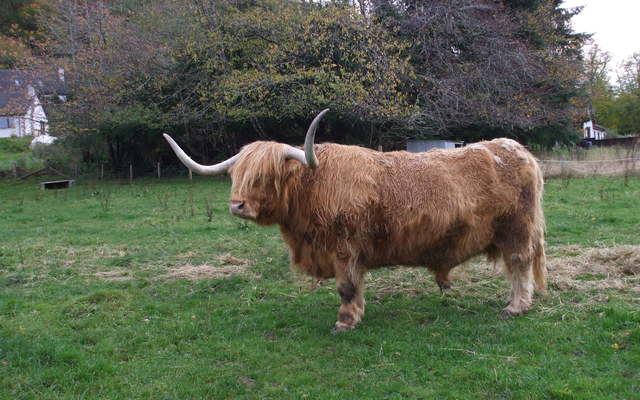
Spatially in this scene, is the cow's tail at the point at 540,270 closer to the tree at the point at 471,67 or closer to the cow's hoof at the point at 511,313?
the cow's hoof at the point at 511,313

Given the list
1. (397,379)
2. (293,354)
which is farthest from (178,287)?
(397,379)

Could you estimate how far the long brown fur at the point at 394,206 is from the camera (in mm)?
4684

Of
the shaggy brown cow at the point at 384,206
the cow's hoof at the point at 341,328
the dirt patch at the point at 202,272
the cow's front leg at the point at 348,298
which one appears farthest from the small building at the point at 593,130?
the cow's hoof at the point at 341,328

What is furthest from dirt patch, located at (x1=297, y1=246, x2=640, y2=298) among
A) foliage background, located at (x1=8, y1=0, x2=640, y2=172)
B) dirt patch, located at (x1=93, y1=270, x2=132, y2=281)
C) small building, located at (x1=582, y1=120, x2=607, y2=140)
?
small building, located at (x1=582, y1=120, x2=607, y2=140)

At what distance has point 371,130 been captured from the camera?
786 inches

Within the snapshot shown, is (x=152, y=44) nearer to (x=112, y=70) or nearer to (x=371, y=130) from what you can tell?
(x=112, y=70)

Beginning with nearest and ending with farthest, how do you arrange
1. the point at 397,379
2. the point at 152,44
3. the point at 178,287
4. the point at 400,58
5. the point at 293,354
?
the point at 397,379 → the point at 293,354 → the point at 178,287 → the point at 400,58 → the point at 152,44

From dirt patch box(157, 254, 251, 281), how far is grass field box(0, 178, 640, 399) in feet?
0.12

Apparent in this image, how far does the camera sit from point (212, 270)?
7020 mm

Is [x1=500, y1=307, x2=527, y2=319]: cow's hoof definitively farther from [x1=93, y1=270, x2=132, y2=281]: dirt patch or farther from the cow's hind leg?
[x1=93, y1=270, x2=132, y2=281]: dirt patch

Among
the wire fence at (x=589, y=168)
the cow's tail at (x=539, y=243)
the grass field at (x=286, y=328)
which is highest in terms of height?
the wire fence at (x=589, y=168)

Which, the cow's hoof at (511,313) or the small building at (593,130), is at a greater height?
the small building at (593,130)

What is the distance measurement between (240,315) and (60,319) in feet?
5.89

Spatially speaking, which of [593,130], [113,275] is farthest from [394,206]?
[593,130]
